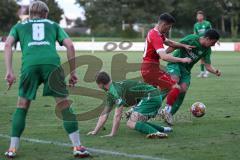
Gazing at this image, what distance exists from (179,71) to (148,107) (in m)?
1.54

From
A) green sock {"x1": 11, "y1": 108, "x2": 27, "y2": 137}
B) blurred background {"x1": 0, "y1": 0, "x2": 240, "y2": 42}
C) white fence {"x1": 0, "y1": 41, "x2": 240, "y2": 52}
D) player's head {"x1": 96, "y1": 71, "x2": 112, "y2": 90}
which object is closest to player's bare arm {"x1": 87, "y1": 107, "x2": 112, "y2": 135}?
player's head {"x1": 96, "y1": 71, "x2": 112, "y2": 90}

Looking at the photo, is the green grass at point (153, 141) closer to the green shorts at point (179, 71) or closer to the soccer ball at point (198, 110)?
the soccer ball at point (198, 110)

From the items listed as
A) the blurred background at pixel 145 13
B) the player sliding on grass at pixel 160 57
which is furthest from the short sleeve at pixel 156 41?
the blurred background at pixel 145 13

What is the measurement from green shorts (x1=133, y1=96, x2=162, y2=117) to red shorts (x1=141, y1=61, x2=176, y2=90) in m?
0.90

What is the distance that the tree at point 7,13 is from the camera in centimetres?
8375

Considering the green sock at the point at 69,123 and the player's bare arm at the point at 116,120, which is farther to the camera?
the player's bare arm at the point at 116,120

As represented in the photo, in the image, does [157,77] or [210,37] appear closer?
[210,37]

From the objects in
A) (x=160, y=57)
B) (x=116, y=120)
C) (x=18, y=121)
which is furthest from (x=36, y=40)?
(x=160, y=57)

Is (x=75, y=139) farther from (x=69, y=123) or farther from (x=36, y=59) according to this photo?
(x=36, y=59)

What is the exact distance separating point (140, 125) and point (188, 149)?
127cm

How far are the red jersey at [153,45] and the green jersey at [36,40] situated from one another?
2474mm

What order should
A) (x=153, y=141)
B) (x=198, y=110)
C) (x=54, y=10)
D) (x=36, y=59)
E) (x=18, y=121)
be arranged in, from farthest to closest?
(x=54, y=10), (x=198, y=110), (x=153, y=141), (x=18, y=121), (x=36, y=59)

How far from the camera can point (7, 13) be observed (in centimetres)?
8512

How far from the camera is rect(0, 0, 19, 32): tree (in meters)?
83.8
